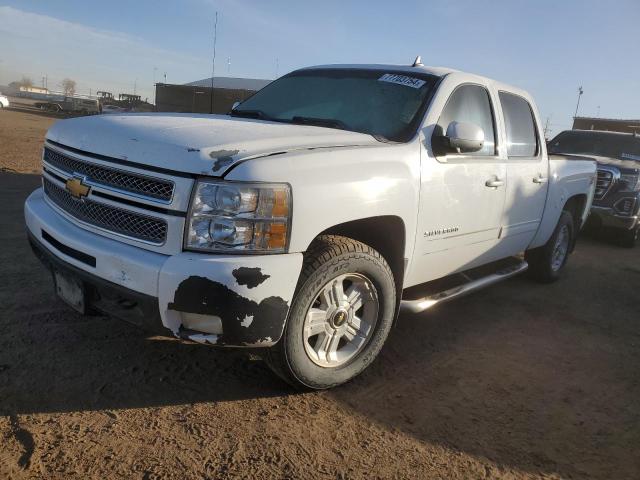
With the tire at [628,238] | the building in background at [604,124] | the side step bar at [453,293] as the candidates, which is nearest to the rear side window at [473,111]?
the side step bar at [453,293]

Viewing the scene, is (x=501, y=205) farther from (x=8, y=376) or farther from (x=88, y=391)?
(x=8, y=376)

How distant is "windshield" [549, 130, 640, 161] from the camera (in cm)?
905

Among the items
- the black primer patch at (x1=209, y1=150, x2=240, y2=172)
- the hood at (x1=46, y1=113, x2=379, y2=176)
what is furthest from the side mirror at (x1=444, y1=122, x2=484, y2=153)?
the black primer patch at (x1=209, y1=150, x2=240, y2=172)

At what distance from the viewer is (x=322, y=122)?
3.57 m

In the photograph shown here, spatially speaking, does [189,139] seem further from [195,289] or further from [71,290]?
[71,290]

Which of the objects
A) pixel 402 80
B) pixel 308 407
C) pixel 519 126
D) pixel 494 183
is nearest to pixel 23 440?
pixel 308 407

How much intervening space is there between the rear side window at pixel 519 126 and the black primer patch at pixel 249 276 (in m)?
2.65

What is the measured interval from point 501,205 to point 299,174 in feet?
7.09

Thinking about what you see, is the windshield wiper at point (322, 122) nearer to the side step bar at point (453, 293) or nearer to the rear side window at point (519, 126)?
the side step bar at point (453, 293)

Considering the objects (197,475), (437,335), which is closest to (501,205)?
(437,335)

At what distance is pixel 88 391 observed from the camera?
283 centimetres

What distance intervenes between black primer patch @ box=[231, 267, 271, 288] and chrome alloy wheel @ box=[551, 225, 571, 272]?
4.20m

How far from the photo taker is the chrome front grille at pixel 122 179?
247 centimetres

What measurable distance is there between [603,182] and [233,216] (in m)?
7.39
